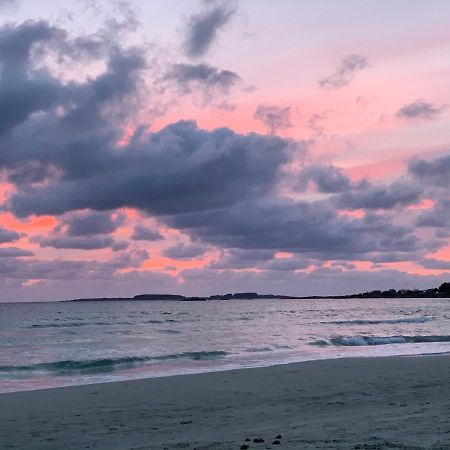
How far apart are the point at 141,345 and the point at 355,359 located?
17267mm

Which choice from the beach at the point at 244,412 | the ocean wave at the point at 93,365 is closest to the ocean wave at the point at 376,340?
the ocean wave at the point at 93,365

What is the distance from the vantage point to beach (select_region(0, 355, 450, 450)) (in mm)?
9461

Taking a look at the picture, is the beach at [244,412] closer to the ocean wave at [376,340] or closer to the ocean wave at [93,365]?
the ocean wave at [93,365]

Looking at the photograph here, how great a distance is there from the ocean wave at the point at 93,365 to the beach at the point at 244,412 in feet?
22.6

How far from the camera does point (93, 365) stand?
27.3 m

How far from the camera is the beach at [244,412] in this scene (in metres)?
9.46

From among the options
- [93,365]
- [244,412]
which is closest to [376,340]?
[93,365]

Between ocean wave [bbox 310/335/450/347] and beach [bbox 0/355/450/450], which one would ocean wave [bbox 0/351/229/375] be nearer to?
beach [bbox 0/355/450/450]

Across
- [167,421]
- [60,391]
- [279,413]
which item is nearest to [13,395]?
[60,391]

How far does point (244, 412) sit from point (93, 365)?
15662 millimetres

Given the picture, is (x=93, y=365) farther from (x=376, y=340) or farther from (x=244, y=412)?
(x=376, y=340)

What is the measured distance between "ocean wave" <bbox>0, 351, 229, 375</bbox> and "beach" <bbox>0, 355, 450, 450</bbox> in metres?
6.88

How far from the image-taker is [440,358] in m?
25.3

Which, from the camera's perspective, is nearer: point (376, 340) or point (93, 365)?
point (93, 365)
